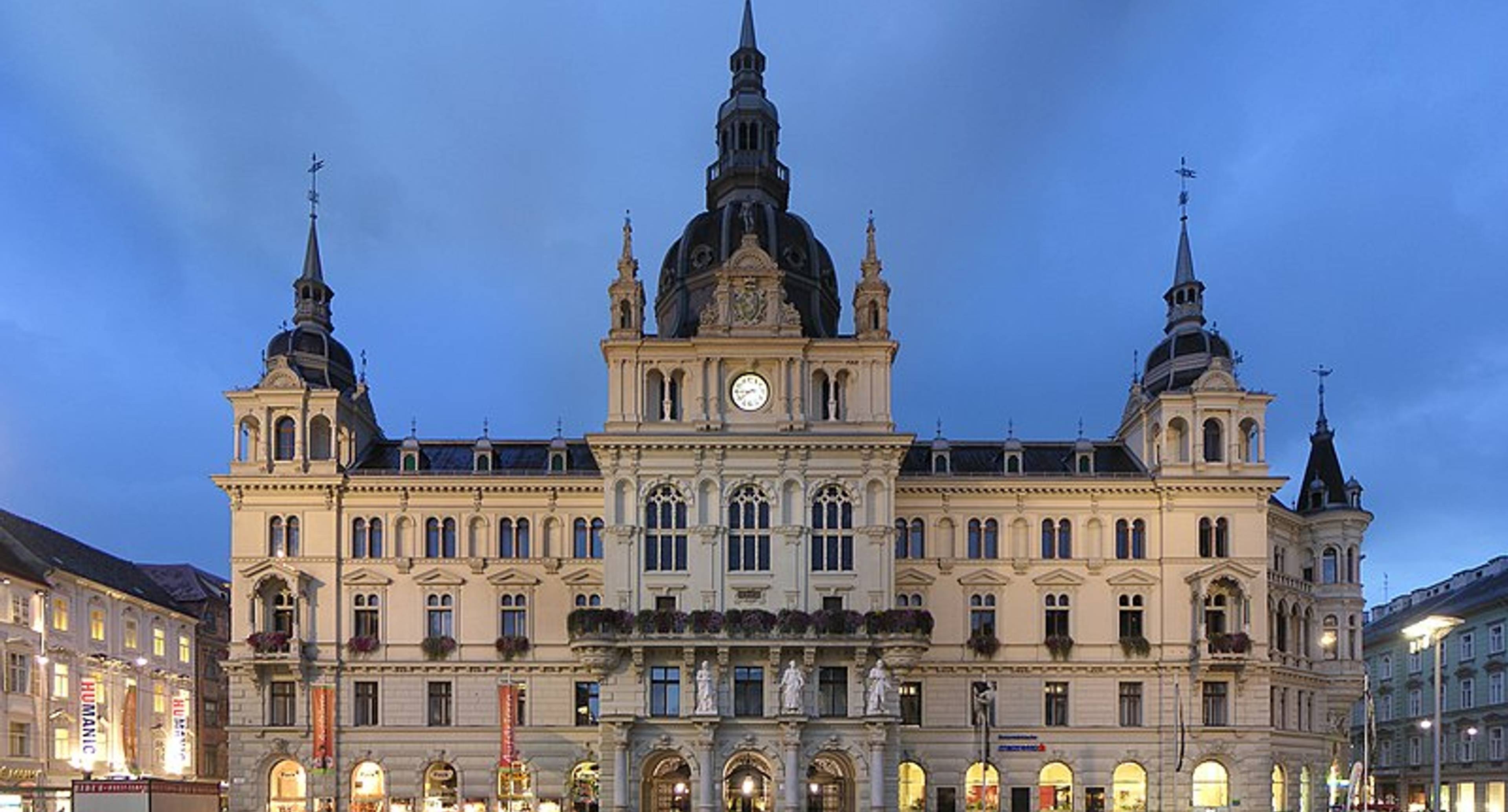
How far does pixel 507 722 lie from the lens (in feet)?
236

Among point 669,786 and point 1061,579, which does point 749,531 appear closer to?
point 669,786

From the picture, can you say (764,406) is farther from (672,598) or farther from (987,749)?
(987,749)

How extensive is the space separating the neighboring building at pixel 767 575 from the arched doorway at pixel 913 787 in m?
0.17

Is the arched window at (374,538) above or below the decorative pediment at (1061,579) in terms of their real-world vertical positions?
above

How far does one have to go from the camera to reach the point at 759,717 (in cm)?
6688

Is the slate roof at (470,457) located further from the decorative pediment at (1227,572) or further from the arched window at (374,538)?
the decorative pediment at (1227,572)

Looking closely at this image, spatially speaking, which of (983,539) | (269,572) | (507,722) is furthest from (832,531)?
(269,572)

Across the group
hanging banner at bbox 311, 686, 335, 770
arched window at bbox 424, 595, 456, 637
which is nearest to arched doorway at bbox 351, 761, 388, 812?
hanging banner at bbox 311, 686, 335, 770

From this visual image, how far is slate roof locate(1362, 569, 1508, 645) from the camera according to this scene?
8788cm

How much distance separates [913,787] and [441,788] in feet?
81.7

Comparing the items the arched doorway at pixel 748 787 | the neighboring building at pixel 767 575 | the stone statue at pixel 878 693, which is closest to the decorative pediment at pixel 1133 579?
the neighboring building at pixel 767 575

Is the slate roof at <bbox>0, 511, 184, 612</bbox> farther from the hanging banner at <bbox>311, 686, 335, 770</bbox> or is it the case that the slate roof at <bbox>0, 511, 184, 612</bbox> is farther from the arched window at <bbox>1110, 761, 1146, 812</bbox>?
the arched window at <bbox>1110, 761, 1146, 812</bbox>

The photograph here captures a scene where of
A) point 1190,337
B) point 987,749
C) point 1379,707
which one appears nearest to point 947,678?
point 987,749

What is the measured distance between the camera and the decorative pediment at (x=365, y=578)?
246 feet
